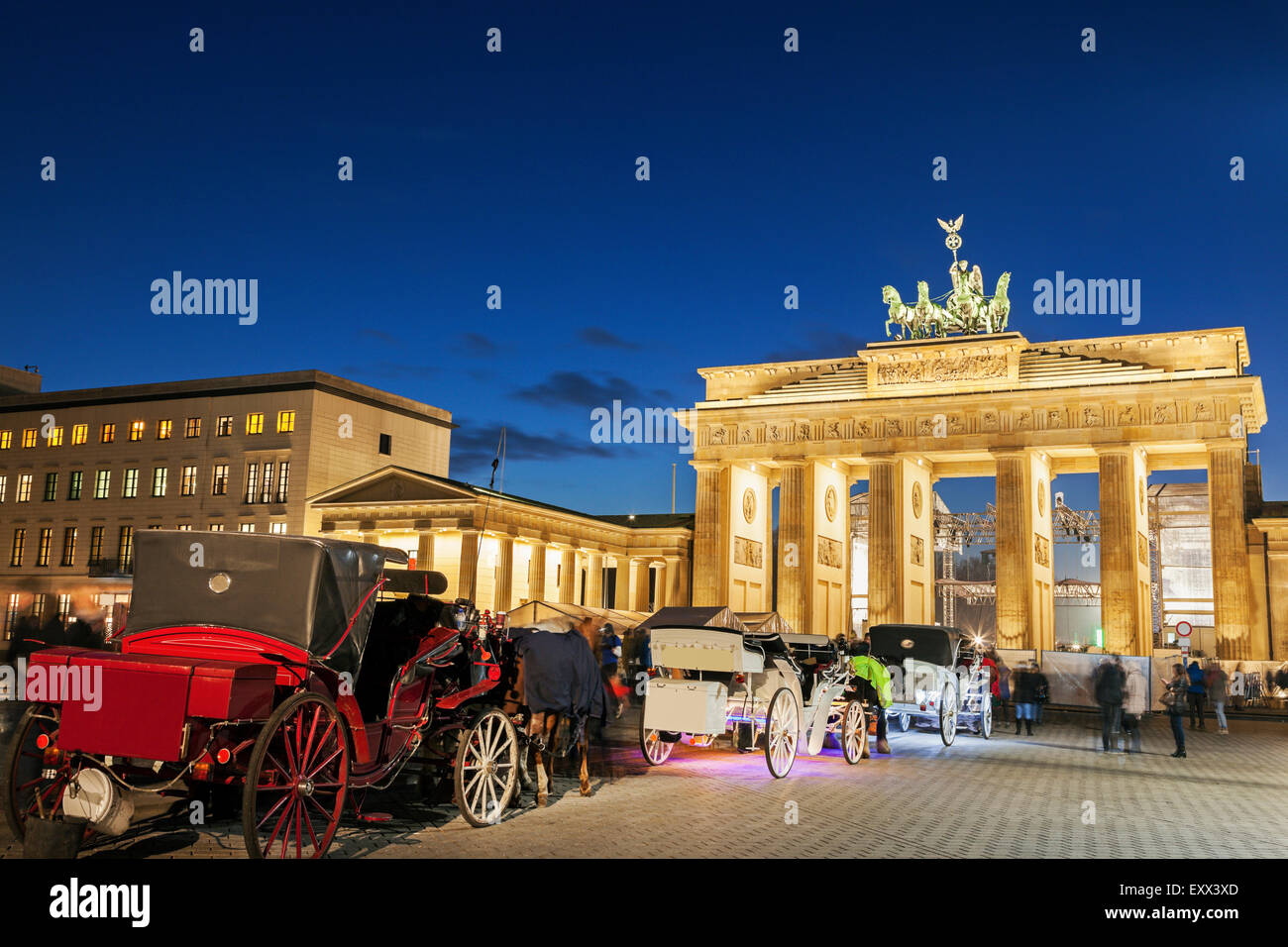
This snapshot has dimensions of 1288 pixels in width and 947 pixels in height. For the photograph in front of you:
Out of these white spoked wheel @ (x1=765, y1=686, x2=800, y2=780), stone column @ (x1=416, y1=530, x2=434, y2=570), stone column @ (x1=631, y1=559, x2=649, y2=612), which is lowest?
white spoked wheel @ (x1=765, y1=686, x2=800, y2=780)

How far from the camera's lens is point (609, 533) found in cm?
5681

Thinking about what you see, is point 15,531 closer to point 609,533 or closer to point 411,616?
point 609,533

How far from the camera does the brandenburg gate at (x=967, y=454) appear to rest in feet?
134

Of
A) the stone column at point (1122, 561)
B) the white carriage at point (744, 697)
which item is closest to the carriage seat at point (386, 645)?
the white carriage at point (744, 697)

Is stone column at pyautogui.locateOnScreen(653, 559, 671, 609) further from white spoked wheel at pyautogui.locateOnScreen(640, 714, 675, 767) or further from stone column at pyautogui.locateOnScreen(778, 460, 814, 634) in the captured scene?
white spoked wheel at pyautogui.locateOnScreen(640, 714, 675, 767)

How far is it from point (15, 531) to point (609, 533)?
3141 cm

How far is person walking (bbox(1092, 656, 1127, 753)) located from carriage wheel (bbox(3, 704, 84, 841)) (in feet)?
57.8

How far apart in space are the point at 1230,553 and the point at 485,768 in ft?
124

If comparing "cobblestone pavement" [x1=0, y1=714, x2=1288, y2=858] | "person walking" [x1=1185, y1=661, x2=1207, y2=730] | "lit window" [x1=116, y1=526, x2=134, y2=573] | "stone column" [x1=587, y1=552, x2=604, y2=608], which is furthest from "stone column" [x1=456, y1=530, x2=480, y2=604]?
"cobblestone pavement" [x1=0, y1=714, x2=1288, y2=858]

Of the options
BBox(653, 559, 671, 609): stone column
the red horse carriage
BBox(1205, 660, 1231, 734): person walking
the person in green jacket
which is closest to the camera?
the red horse carriage

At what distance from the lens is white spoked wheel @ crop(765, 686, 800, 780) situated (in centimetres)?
1388

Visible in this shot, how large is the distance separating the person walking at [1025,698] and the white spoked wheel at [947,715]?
13.3ft

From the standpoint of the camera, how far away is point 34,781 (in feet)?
26.0
